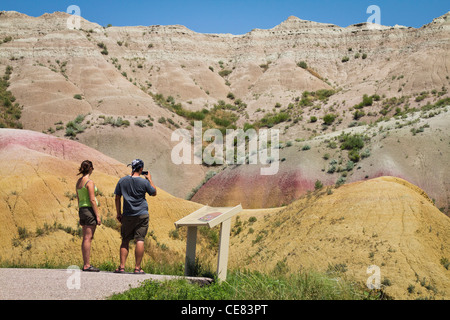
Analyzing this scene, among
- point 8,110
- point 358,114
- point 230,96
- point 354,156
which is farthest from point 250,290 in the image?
point 230,96

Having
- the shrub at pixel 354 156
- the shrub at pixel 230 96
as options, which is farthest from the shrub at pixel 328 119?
the shrub at pixel 230 96

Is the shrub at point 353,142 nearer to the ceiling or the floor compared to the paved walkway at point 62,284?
nearer to the ceiling

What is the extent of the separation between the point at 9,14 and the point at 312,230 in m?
68.1

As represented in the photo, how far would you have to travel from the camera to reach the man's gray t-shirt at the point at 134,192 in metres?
8.07

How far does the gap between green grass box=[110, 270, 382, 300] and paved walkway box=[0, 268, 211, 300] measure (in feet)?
1.16

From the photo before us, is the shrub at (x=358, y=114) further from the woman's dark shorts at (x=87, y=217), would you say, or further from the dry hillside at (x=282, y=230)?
the woman's dark shorts at (x=87, y=217)

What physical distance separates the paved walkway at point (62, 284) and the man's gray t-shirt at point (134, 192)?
110 centimetres

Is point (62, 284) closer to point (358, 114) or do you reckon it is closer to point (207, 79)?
point (358, 114)

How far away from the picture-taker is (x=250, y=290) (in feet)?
22.8

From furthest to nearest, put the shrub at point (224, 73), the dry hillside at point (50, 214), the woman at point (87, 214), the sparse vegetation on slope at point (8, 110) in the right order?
the shrub at point (224, 73) < the sparse vegetation on slope at point (8, 110) < the dry hillside at point (50, 214) < the woman at point (87, 214)

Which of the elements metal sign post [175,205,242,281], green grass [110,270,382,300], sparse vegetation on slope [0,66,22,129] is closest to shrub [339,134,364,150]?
metal sign post [175,205,242,281]

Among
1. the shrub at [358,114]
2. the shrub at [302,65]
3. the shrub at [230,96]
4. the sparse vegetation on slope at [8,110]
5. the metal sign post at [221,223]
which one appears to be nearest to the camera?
the metal sign post at [221,223]

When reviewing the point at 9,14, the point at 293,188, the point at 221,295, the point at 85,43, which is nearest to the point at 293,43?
the point at 85,43

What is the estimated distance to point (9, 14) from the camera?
67.6m
